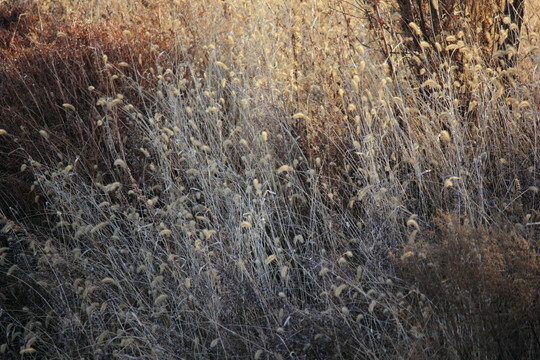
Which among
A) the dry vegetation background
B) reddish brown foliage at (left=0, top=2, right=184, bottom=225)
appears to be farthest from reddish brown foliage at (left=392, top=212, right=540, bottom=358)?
reddish brown foliage at (left=0, top=2, right=184, bottom=225)

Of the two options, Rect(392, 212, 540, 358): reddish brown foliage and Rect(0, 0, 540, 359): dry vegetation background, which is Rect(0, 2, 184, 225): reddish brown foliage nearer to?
Rect(0, 0, 540, 359): dry vegetation background

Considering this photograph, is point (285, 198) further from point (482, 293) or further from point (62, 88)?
point (62, 88)

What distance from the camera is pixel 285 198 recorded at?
337cm

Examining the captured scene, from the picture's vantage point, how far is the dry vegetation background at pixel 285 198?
7.26 ft

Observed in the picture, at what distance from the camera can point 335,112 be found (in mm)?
3447

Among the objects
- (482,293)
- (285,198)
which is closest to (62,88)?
(285,198)

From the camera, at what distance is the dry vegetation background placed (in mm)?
2213

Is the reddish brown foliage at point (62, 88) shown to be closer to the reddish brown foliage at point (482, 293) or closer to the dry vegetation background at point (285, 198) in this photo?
the dry vegetation background at point (285, 198)

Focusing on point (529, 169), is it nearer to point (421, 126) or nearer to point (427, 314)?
point (421, 126)

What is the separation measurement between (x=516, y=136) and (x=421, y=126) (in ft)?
1.79

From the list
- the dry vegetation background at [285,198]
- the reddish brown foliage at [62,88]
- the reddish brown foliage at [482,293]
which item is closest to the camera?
the reddish brown foliage at [482,293]

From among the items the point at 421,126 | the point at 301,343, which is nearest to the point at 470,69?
the point at 421,126

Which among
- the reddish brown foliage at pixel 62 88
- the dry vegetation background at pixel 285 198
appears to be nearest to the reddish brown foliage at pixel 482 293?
the dry vegetation background at pixel 285 198

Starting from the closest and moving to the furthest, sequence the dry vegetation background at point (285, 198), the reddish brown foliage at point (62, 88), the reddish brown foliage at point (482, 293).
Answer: the reddish brown foliage at point (482, 293)
the dry vegetation background at point (285, 198)
the reddish brown foliage at point (62, 88)
